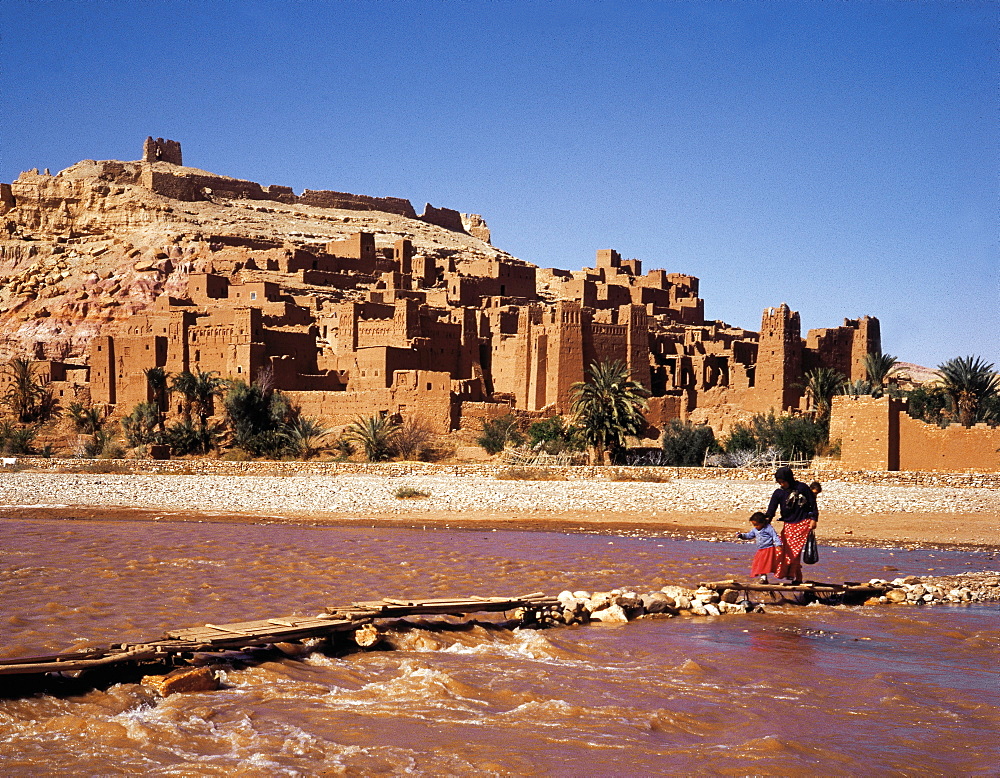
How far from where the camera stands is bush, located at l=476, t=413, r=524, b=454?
37031 mm

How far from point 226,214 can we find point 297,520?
67.0 metres

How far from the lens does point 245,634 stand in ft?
32.6

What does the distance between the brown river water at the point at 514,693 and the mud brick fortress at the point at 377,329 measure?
25.5 m

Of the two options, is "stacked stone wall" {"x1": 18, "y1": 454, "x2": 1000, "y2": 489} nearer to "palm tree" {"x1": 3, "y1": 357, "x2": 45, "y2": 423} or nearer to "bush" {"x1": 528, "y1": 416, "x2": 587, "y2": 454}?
"bush" {"x1": 528, "y1": 416, "x2": 587, "y2": 454}

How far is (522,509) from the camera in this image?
2644 cm

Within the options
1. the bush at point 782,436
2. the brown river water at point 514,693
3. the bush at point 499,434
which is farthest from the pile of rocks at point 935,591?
the bush at point 499,434

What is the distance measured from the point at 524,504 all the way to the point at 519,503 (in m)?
0.14

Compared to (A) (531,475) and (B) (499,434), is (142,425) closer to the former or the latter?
(B) (499,434)

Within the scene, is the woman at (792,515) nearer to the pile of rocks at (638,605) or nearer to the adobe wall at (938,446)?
the pile of rocks at (638,605)

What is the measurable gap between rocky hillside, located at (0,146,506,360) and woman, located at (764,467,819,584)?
152ft

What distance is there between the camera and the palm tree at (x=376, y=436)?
1454 inches

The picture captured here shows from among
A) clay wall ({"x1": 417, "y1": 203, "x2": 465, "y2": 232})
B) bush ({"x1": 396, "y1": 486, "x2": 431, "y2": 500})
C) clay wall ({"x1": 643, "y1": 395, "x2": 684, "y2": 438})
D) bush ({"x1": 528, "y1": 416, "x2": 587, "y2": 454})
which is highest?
clay wall ({"x1": 417, "y1": 203, "x2": 465, "y2": 232})

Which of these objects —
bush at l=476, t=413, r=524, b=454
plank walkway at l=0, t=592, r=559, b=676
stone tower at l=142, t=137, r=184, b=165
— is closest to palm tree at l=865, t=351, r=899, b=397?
bush at l=476, t=413, r=524, b=454

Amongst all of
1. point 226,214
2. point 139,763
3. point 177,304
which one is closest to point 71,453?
point 177,304
